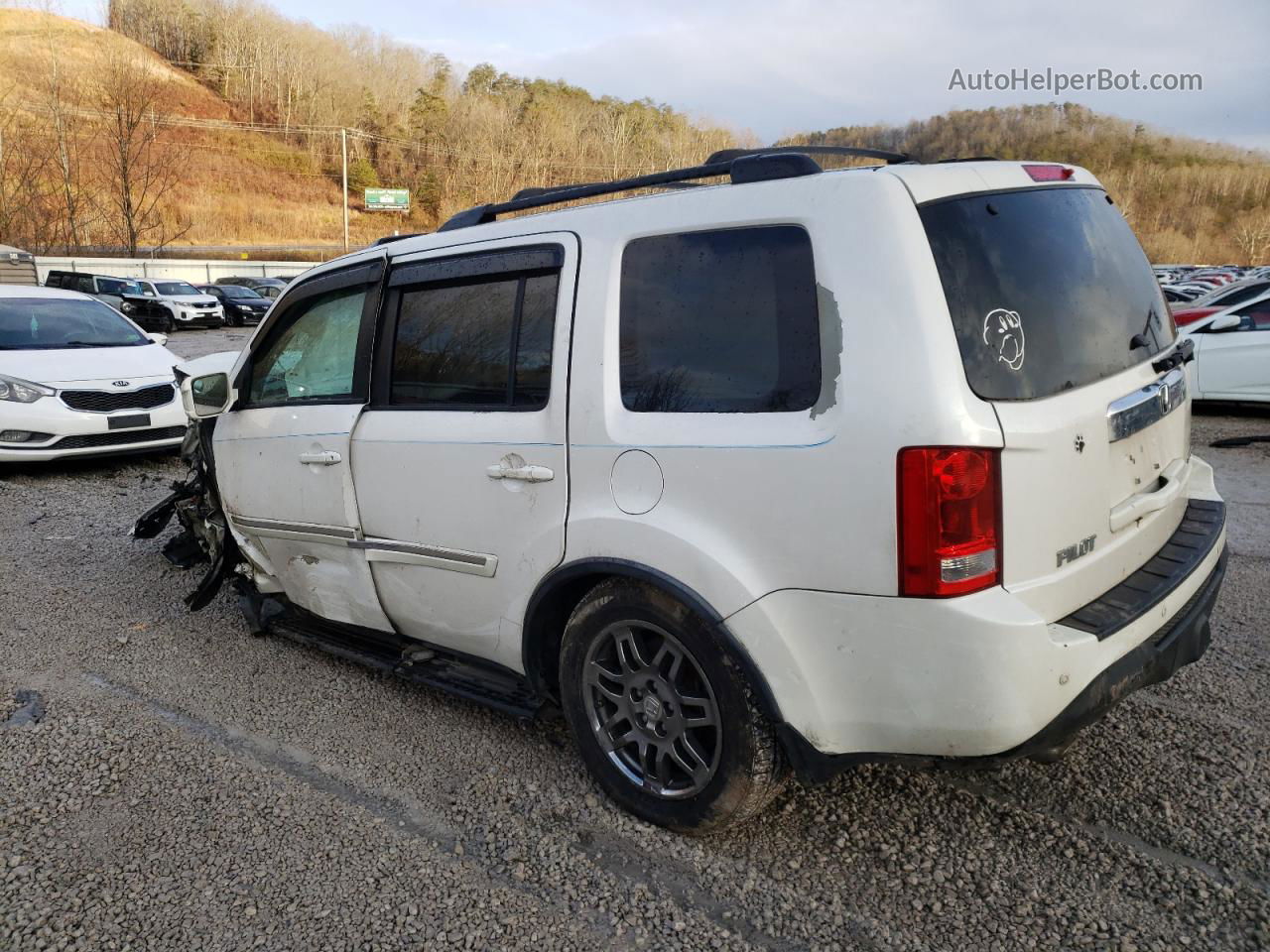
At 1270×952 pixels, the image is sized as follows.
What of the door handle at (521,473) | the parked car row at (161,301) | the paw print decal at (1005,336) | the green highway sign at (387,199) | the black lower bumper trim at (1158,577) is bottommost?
the black lower bumper trim at (1158,577)

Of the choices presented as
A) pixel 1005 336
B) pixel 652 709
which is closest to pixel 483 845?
pixel 652 709

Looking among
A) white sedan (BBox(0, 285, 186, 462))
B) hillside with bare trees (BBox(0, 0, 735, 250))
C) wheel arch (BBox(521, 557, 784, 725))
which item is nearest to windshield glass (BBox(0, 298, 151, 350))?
white sedan (BBox(0, 285, 186, 462))

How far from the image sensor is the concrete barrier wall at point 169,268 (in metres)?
41.4

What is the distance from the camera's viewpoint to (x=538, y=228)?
2938 mm

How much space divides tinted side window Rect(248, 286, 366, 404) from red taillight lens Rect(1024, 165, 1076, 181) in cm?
241

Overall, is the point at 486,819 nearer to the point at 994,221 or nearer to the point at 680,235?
the point at 680,235

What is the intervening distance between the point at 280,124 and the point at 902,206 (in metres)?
123

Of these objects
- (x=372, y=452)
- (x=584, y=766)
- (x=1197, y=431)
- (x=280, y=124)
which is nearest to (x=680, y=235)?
(x=372, y=452)

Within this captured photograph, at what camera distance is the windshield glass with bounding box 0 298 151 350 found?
8.44 meters

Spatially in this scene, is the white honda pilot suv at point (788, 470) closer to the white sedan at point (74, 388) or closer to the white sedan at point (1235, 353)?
the white sedan at point (74, 388)

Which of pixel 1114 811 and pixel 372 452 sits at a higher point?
pixel 372 452

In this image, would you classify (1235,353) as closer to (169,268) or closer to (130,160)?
(169,268)

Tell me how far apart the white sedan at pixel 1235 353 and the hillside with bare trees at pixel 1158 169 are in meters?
91.0

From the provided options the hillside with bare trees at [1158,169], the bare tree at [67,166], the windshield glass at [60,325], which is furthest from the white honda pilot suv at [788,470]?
the hillside with bare trees at [1158,169]
